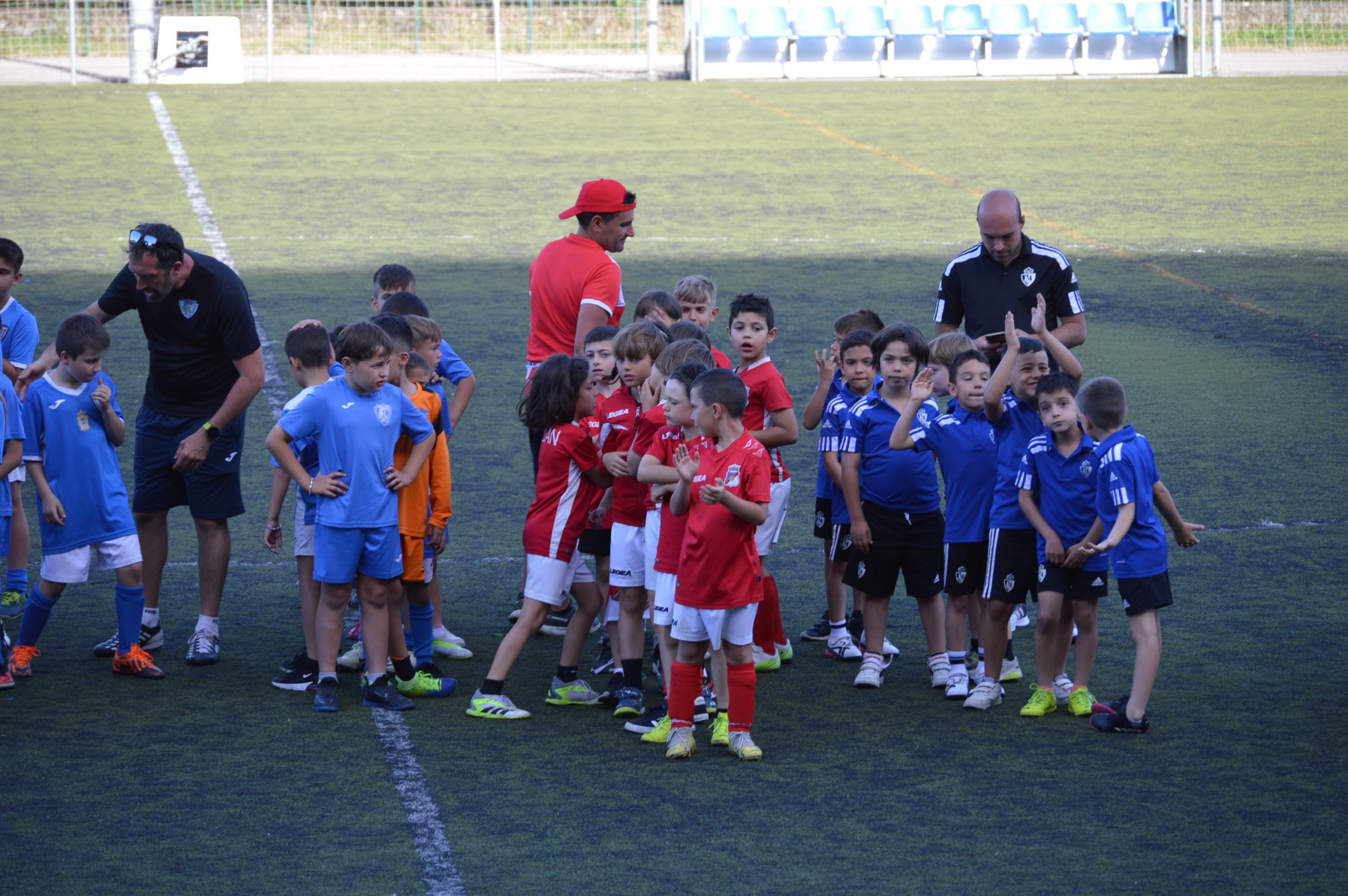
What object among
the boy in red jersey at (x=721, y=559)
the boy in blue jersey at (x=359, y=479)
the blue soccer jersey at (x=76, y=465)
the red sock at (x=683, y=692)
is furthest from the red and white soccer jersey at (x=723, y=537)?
the blue soccer jersey at (x=76, y=465)

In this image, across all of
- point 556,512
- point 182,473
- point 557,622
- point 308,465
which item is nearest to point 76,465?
point 182,473

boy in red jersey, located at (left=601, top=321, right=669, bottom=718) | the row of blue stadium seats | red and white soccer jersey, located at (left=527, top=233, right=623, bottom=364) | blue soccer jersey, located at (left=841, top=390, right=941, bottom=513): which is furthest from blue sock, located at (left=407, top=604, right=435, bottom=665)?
the row of blue stadium seats

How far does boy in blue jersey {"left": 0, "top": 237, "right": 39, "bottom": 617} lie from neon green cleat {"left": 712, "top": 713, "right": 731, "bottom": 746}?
3.45 m

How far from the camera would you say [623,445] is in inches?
233

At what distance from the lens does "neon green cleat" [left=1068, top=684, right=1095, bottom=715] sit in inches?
226

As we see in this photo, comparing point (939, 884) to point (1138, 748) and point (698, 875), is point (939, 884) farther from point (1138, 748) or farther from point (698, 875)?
point (1138, 748)

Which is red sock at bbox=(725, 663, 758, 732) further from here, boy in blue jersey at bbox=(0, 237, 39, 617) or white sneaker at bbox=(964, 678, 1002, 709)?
boy in blue jersey at bbox=(0, 237, 39, 617)

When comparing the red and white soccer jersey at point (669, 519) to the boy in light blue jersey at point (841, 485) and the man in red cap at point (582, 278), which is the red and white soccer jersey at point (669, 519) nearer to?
the boy in light blue jersey at point (841, 485)

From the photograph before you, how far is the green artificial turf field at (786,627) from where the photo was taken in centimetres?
464

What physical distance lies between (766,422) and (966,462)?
0.90m

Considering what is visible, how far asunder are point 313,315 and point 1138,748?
9729mm

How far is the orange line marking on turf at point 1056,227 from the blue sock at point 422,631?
9217 mm

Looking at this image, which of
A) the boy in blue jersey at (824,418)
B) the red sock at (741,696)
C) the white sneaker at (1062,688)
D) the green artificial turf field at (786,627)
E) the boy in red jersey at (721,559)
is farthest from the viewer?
the boy in blue jersey at (824,418)

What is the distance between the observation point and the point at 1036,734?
18.4ft
